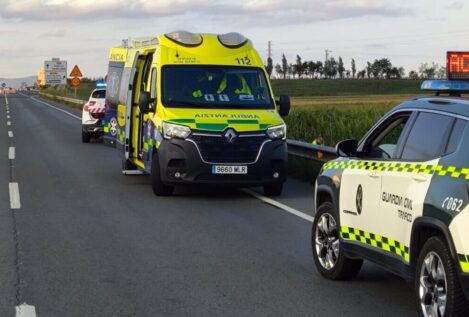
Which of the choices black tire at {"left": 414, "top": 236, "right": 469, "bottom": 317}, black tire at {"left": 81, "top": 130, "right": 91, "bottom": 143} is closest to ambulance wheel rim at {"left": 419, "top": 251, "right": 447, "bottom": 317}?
black tire at {"left": 414, "top": 236, "right": 469, "bottom": 317}

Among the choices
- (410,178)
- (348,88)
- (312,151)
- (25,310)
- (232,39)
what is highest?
(232,39)

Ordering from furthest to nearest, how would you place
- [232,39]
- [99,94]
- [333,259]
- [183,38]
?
[99,94], [232,39], [183,38], [333,259]

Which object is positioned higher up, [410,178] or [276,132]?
[410,178]

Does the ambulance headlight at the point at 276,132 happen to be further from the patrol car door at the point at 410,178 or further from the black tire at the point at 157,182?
the patrol car door at the point at 410,178

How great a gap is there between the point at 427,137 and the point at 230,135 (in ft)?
21.8

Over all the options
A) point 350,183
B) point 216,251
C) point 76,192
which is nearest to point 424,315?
point 350,183

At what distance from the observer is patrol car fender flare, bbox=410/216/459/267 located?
486 centimetres

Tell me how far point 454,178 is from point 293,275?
8.82 feet

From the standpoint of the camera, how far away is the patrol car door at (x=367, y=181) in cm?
609

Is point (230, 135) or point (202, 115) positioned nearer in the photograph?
point (230, 135)

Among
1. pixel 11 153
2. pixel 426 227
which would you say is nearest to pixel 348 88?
pixel 11 153

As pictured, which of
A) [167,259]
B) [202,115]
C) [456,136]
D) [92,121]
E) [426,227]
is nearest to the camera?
[456,136]

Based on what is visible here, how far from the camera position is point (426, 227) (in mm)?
5262

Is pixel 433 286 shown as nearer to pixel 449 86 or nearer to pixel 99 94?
pixel 449 86
